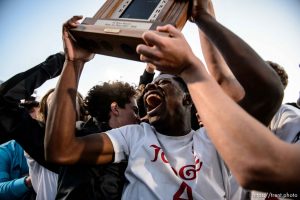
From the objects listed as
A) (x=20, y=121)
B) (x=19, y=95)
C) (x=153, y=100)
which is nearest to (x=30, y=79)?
(x=19, y=95)

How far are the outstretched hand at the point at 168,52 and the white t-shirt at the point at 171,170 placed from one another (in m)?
0.93

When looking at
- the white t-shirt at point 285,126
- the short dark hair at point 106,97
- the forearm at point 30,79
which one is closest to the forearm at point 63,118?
the forearm at point 30,79

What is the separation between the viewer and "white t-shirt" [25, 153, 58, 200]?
6.95 feet

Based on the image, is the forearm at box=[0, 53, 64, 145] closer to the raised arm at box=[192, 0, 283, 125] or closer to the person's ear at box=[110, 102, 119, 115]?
the person's ear at box=[110, 102, 119, 115]

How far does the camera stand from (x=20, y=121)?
2062 mm

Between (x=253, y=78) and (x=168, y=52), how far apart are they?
683 millimetres

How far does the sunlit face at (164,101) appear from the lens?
2.47m

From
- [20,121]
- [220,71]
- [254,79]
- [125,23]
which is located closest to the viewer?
[125,23]

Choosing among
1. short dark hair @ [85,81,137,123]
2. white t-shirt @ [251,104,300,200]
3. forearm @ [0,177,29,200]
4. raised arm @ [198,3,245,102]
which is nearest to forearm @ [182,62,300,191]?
white t-shirt @ [251,104,300,200]

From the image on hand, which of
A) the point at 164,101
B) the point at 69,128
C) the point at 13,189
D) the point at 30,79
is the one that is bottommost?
the point at 13,189

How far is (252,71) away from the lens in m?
1.47

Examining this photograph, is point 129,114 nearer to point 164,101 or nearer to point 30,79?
point 164,101

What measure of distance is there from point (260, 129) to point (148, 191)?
3.56ft

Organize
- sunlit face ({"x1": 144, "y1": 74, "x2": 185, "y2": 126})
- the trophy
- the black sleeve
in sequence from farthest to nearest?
sunlit face ({"x1": 144, "y1": 74, "x2": 185, "y2": 126}), the black sleeve, the trophy
